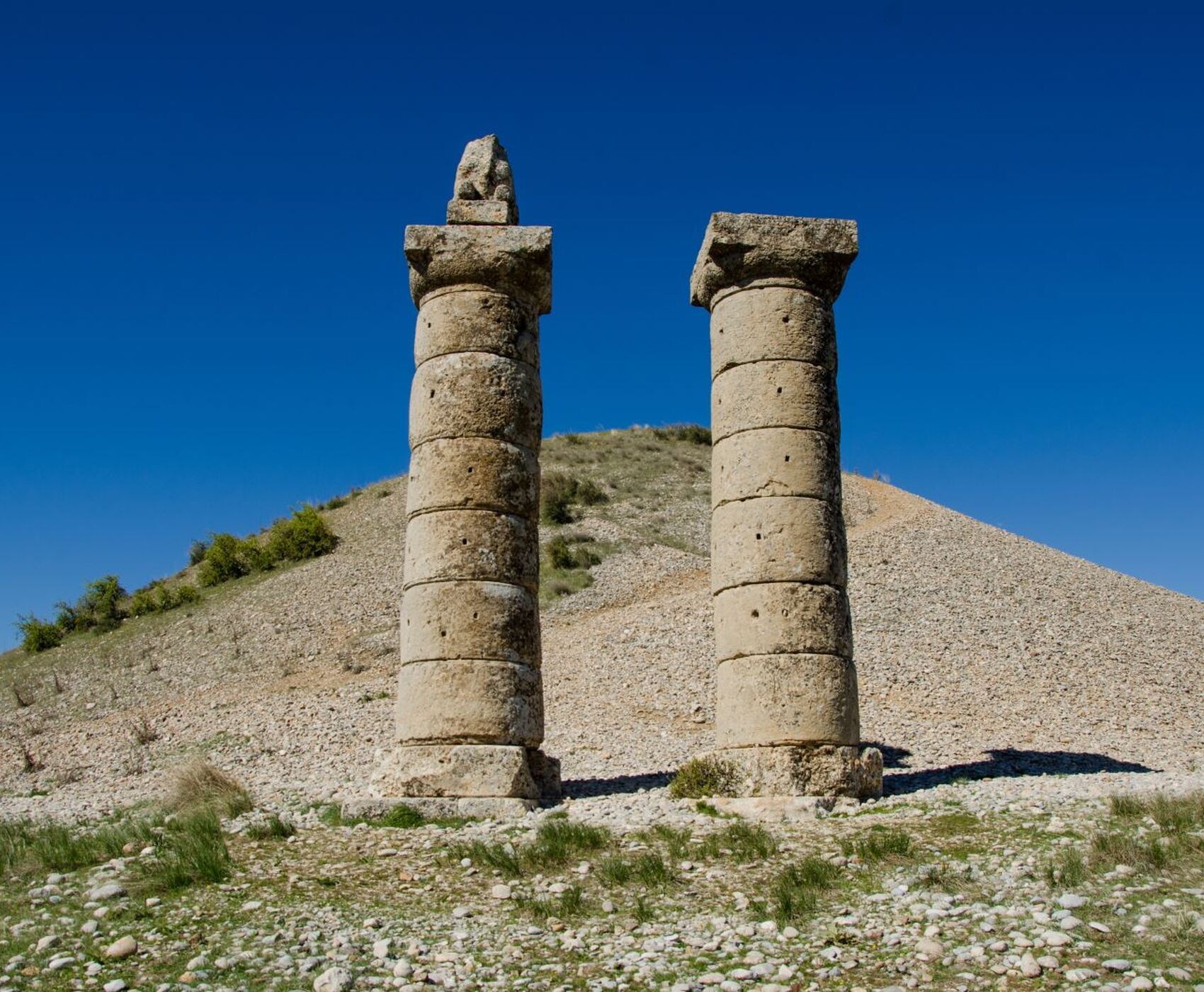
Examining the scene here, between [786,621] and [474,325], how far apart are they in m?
4.44

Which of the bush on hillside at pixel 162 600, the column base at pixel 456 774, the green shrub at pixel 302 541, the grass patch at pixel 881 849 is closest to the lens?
the grass patch at pixel 881 849

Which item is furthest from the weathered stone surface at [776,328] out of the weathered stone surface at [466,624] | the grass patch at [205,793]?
the grass patch at [205,793]

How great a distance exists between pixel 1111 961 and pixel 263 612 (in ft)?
78.7

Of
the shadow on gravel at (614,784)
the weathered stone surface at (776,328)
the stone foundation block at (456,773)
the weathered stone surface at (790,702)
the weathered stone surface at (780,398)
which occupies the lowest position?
the shadow on gravel at (614,784)

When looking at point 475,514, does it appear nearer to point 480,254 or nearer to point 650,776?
point 480,254

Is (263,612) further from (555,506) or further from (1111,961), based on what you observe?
(1111,961)

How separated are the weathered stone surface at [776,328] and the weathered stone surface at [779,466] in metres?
0.82

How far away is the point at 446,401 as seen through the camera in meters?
11.6

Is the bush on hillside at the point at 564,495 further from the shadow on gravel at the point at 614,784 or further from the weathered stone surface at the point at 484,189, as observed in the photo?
the weathered stone surface at the point at 484,189

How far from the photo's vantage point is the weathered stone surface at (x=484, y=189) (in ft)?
39.5

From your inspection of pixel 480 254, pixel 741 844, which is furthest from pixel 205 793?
pixel 480 254

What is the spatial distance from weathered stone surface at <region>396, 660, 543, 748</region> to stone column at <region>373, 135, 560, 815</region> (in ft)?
0.04

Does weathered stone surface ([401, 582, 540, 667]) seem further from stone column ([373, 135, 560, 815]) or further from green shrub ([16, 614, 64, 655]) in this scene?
green shrub ([16, 614, 64, 655])

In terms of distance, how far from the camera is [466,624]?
11.0 meters
